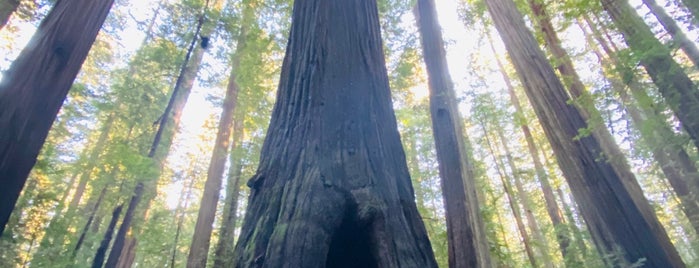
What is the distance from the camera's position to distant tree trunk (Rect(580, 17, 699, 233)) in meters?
4.12

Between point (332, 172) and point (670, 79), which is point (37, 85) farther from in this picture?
point (670, 79)

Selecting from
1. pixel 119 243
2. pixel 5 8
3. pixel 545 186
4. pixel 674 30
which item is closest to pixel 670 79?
pixel 674 30

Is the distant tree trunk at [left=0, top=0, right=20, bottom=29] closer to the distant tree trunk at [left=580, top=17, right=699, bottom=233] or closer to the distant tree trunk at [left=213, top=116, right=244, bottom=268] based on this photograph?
the distant tree trunk at [left=213, top=116, right=244, bottom=268]

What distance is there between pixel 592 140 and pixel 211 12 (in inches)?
301

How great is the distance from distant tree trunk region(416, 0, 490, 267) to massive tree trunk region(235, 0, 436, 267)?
1.91 m

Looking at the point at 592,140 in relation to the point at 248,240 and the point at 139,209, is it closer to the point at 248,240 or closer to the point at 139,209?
the point at 248,240

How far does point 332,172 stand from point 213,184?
24.8 feet

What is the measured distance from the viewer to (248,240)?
68.2 inches

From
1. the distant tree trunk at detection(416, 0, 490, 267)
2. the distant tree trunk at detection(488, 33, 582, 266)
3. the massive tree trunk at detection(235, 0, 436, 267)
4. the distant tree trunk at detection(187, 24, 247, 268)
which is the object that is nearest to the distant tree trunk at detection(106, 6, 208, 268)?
the distant tree trunk at detection(187, 24, 247, 268)

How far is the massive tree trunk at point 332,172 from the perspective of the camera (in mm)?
1656

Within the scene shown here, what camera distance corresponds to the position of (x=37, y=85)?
2539 mm

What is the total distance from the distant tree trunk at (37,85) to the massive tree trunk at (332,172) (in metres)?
1.60

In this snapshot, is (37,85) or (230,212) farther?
(230,212)

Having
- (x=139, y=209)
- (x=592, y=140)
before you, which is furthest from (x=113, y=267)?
(x=592, y=140)
